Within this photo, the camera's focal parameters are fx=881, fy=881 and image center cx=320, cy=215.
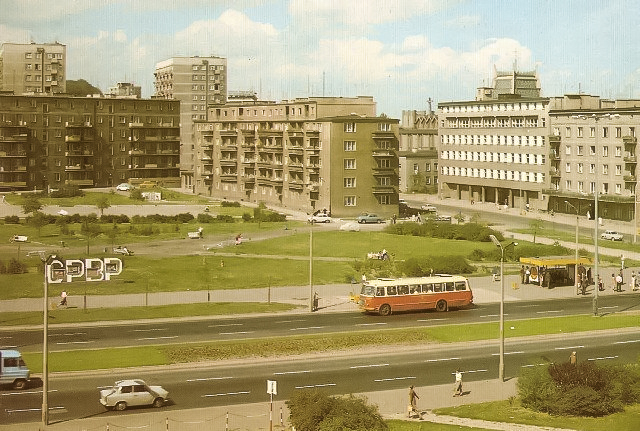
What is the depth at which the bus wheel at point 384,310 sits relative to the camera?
5938 cm

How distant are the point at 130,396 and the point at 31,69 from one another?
129 meters

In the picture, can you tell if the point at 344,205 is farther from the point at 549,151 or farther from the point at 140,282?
the point at 140,282

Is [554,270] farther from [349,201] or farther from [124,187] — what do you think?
[124,187]

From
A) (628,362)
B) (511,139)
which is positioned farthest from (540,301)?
(511,139)

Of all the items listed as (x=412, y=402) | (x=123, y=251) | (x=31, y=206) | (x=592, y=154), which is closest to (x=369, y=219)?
(x=592, y=154)

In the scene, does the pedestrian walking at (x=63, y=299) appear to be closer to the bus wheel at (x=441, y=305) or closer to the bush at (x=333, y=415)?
the bus wheel at (x=441, y=305)

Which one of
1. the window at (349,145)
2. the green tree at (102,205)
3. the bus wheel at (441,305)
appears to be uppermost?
the window at (349,145)

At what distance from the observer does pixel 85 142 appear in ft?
413

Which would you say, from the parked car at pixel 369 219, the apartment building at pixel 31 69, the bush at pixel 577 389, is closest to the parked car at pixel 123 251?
the parked car at pixel 369 219

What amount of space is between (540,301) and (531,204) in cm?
5339

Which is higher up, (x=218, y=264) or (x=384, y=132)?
(x=384, y=132)

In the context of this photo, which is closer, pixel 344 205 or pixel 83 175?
pixel 344 205

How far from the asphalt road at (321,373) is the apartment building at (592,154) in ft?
160

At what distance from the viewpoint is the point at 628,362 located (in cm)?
4841
